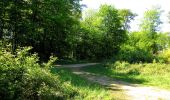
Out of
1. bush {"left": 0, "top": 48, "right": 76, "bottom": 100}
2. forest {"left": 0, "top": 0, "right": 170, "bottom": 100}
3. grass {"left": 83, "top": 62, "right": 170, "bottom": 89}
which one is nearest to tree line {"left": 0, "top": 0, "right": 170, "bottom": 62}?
forest {"left": 0, "top": 0, "right": 170, "bottom": 100}

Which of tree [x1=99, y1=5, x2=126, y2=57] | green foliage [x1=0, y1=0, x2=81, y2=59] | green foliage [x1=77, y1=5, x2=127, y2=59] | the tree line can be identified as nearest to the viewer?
green foliage [x1=0, y1=0, x2=81, y2=59]

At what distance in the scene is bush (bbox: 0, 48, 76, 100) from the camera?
38.6ft

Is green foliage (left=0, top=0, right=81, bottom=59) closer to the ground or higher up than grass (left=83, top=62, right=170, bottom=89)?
higher up

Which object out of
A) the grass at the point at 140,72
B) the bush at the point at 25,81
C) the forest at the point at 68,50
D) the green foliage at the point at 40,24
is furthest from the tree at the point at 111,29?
the bush at the point at 25,81

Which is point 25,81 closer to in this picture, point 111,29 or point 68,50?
point 68,50

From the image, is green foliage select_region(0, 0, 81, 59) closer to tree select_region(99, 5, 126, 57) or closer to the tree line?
the tree line

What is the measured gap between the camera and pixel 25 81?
12500 mm

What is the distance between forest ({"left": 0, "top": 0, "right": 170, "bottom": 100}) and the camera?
12898 millimetres

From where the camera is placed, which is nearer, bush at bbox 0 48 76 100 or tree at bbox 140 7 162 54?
bush at bbox 0 48 76 100

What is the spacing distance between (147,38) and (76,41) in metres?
20.9

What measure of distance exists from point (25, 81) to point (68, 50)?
36.3m

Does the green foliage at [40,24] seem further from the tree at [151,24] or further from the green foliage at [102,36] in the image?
the tree at [151,24]

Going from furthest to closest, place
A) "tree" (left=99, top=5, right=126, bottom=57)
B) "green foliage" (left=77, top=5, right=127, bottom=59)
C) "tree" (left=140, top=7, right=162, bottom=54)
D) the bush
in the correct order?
1. "tree" (left=140, top=7, right=162, bottom=54)
2. "tree" (left=99, top=5, right=126, bottom=57)
3. "green foliage" (left=77, top=5, right=127, bottom=59)
4. the bush

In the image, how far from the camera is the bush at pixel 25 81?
11.8 metres
